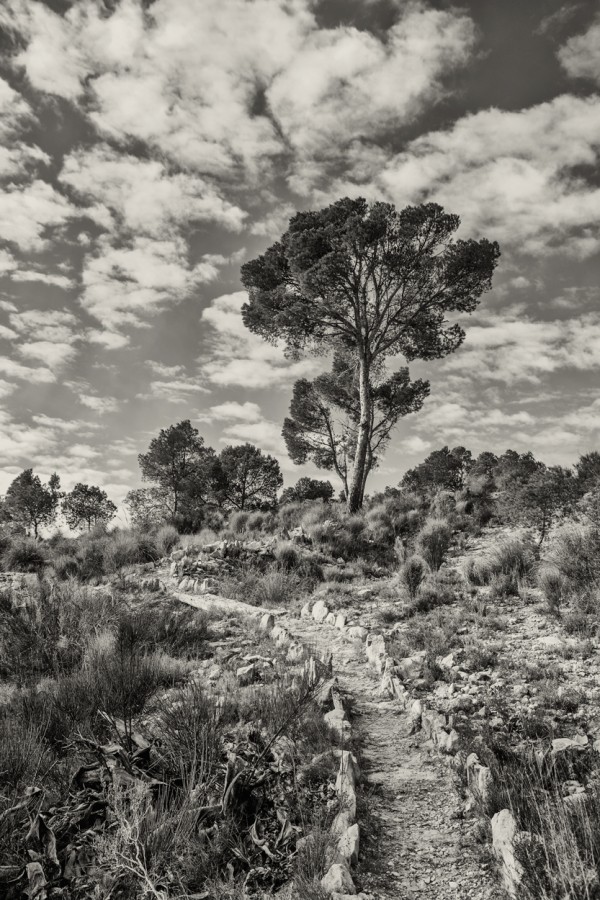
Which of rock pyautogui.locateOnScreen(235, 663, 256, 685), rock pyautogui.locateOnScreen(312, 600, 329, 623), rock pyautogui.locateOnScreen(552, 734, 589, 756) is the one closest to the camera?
rock pyautogui.locateOnScreen(552, 734, 589, 756)

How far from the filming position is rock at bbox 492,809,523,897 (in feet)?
9.62

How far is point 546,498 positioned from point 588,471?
555 centimetres

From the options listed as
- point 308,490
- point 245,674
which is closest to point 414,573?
point 245,674

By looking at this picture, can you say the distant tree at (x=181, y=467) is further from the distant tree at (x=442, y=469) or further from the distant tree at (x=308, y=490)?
the distant tree at (x=442, y=469)

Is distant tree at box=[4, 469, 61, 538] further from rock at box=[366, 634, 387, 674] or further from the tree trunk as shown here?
rock at box=[366, 634, 387, 674]

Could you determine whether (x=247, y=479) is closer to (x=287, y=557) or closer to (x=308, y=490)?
(x=308, y=490)

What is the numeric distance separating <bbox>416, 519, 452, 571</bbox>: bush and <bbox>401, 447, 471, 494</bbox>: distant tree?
18.4 m

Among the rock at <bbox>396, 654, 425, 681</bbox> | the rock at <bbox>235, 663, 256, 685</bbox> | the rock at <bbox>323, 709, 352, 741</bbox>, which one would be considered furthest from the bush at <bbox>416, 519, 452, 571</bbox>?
the rock at <bbox>323, 709, 352, 741</bbox>

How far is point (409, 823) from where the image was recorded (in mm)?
3916

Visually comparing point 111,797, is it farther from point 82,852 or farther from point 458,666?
point 458,666

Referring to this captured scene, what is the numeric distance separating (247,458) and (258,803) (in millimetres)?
29309

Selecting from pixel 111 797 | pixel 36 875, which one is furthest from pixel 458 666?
pixel 36 875

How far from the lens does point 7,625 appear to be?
8.80 meters

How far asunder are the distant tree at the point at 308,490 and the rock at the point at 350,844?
28.6 metres
